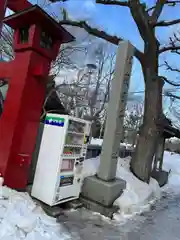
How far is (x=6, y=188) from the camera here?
463 cm

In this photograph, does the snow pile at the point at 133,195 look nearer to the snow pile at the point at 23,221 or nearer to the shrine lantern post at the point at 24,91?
the snow pile at the point at 23,221

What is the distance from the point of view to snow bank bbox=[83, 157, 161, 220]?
578 centimetres

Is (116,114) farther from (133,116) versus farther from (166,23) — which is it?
(133,116)

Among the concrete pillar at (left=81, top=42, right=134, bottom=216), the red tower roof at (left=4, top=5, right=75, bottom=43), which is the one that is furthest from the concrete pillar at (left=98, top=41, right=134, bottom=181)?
the red tower roof at (left=4, top=5, right=75, bottom=43)

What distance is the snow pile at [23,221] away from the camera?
3.57m

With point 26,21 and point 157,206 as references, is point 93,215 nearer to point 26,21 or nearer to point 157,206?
point 157,206

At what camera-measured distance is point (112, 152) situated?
5.97 m

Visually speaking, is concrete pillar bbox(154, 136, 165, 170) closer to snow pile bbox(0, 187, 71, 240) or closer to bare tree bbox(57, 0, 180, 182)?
bare tree bbox(57, 0, 180, 182)

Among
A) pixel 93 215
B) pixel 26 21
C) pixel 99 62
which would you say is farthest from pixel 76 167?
pixel 99 62

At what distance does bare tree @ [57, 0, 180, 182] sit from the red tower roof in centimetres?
356

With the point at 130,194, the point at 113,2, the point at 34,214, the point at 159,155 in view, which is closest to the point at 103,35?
the point at 113,2

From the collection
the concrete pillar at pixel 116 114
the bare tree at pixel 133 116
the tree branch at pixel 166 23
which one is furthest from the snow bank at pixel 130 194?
the bare tree at pixel 133 116

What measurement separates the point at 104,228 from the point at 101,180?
1340 millimetres

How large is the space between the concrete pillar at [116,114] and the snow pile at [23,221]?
1983mm
